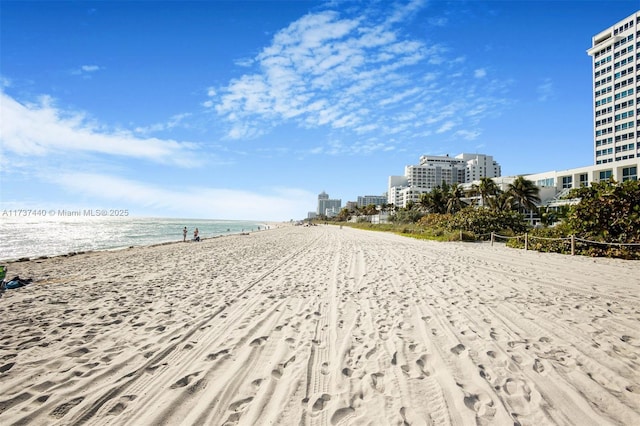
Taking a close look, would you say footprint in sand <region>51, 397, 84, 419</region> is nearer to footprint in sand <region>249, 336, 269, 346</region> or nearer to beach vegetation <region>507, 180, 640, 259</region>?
footprint in sand <region>249, 336, 269, 346</region>

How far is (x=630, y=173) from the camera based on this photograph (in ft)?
124

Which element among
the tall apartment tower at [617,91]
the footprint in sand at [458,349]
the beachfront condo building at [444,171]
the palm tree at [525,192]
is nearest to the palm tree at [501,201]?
the palm tree at [525,192]

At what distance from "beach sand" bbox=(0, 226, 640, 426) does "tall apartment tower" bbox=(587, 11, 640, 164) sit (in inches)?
3081

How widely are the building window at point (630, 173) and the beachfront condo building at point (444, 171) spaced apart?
299ft

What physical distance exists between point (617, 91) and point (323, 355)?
9188 centimetres

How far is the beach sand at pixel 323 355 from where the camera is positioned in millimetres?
2752

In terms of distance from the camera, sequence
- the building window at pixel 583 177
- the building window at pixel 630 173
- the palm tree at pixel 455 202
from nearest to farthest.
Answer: the building window at pixel 630 173 → the building window at pixel 583 177 → the palm tree at pixel 455 202

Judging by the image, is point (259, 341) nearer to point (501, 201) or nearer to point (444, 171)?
point (501, 201)

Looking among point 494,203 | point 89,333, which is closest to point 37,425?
point 89,333

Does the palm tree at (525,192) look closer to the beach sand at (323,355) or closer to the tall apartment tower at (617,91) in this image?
the tall apartment tower at (617,91)

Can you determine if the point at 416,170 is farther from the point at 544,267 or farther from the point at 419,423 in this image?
the point at 419,423

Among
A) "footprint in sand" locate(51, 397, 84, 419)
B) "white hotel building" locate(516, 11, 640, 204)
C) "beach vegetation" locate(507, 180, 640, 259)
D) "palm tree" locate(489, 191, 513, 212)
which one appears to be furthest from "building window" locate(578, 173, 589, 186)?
"footprint in sand" locate(51, 397, 84, 419)

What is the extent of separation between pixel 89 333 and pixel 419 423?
4937 millimetres

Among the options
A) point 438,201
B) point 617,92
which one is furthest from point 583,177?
point 617,92
